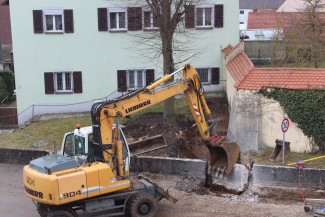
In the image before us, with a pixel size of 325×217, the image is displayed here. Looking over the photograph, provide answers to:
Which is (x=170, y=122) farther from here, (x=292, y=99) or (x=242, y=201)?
(x=242, y=201)

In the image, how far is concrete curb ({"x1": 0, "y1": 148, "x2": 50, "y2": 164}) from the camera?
16.0m

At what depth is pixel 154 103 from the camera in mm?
11289

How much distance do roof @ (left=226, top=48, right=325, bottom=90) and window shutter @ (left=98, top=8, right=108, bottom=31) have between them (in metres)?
9.30

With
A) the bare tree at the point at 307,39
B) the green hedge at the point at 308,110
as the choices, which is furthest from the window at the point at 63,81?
the green hedge at the point at 308,110

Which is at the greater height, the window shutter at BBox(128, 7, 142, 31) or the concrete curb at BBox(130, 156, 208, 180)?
the window shutter at BBox(128, 7, 142, 31)

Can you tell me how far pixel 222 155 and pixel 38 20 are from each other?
14.0 meters

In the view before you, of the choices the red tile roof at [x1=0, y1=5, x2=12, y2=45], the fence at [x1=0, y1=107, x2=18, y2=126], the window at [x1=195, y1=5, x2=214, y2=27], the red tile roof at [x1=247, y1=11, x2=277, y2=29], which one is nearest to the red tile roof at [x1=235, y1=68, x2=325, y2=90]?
the window at [x1=195, y1=5, x2=214, y2=27]

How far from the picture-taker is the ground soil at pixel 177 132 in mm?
15891

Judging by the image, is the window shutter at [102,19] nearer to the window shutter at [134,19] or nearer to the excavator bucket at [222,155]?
the window shutter at [134,19]

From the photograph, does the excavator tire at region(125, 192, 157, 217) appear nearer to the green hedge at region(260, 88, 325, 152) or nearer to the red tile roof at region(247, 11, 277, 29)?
the green hedge at region(260, 88, 325, 152)

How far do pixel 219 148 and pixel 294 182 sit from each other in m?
2.54

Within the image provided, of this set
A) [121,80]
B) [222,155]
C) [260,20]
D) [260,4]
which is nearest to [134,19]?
[121,80]

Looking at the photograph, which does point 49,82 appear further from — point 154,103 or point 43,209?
point 43,209

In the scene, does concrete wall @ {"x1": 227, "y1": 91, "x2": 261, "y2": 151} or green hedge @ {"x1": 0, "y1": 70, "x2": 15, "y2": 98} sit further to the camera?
green hedge @ {"x1": 0, "y1": 70, "x2": 15, "y2": 98}
